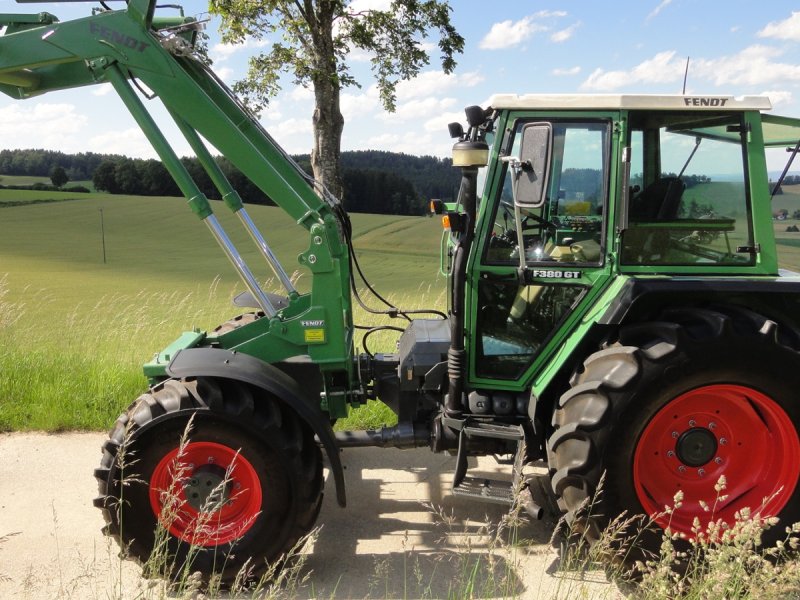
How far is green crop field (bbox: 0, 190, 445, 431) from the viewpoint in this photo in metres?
5.17

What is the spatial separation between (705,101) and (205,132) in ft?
8.31

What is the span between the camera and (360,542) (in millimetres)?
3268

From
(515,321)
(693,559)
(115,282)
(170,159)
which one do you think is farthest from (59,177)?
(693,559)

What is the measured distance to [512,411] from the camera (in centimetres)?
333

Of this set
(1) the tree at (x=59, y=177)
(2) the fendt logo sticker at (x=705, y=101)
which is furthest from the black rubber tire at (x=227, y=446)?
(1) the tree at (x=59, y=177)

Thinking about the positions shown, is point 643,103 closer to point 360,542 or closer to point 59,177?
point 360,542

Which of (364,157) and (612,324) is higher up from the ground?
(364,157)

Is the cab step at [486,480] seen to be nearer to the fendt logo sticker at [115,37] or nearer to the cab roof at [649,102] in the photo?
the cab roof at [649,102]

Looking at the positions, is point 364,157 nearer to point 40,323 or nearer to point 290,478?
point 40,323

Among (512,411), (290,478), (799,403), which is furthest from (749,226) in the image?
(290,478)

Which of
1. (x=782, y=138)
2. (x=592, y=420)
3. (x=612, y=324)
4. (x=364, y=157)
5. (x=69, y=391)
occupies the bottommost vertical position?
(x=69, y=391)

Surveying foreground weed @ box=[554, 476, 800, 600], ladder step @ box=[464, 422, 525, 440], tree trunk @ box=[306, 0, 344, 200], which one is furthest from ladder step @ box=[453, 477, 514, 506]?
tree trunk @ box=[306, 0, 344, 200]

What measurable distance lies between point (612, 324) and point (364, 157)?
154 ft

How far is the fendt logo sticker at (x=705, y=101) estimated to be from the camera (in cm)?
288
